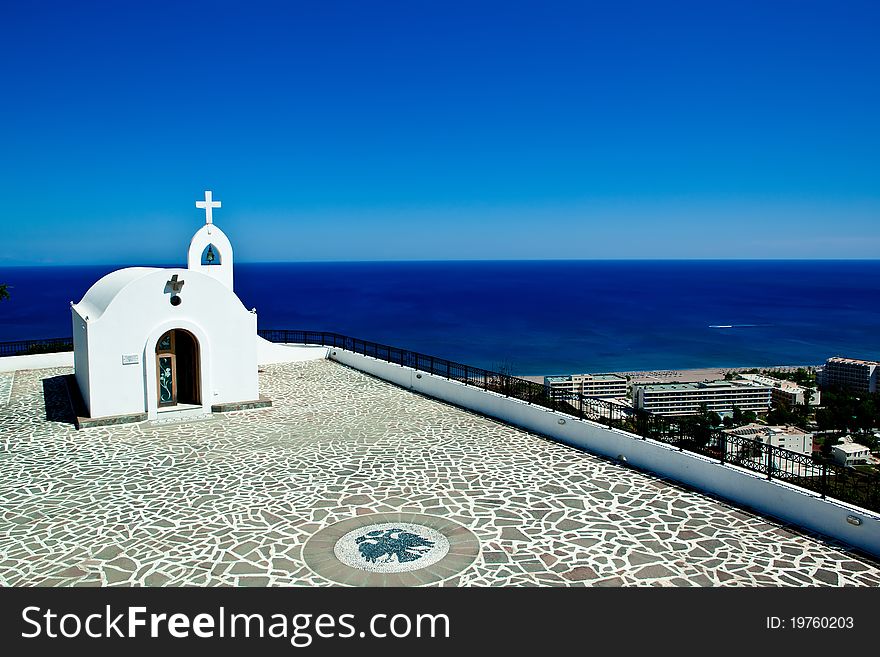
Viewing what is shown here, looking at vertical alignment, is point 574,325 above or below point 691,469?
below

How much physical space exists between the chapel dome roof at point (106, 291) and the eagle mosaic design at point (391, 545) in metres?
8.59

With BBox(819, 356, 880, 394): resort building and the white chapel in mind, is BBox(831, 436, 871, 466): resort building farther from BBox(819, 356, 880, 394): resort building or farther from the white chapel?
BBox(819, 356, 880, 394): resort building

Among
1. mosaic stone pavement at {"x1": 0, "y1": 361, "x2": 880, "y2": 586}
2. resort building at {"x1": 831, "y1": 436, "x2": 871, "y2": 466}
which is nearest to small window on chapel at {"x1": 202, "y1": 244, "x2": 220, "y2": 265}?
mosaic stone pavement at {"x1": 0, "y1": 361, "x2": 880, "y2": 586}

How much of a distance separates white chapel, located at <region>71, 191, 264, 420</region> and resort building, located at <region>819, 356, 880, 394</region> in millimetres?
49271

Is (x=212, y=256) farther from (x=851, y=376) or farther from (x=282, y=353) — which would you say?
(x=851, y=376)

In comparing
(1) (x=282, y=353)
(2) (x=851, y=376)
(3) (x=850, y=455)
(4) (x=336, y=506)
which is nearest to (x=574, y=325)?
(2) (x=851, y=376)

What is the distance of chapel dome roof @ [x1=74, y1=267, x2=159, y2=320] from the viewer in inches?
532

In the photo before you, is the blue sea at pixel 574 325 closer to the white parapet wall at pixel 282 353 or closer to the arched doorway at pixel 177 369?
the white parapet wall at pixel 282 353

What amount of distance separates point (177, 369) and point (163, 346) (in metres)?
0.71

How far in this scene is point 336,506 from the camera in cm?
843

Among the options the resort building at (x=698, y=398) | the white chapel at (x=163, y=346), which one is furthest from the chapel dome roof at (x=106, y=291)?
the resort building at (x=698, y=398)

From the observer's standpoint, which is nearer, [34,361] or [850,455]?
[34,361]
